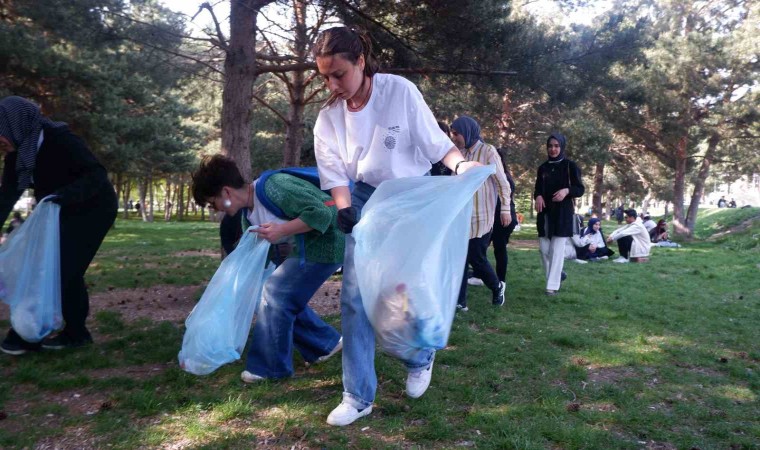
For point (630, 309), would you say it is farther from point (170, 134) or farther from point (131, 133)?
point (170, 134)

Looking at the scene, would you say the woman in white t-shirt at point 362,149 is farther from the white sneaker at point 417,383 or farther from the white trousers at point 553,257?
the white trousers at point 553,257

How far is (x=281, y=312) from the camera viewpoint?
328 centimetres

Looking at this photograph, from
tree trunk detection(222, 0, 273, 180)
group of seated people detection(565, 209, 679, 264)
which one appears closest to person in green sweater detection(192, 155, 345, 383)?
tree trunk detection(222, 0, 273, 180)

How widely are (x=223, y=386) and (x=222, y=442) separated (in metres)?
0.77

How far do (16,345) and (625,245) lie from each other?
10601 millimetres

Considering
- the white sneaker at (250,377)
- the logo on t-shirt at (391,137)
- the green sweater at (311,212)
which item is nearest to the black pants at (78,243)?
the white sneaker at (250,377)

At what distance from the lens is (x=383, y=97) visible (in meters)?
2.85

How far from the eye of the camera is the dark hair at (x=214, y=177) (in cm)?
326

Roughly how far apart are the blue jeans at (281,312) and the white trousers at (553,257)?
12.5ft

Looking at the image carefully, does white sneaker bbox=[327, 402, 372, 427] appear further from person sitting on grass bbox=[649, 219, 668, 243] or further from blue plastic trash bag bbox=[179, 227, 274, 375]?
person sitting on grass bbox=[649, 219, 668, 243]

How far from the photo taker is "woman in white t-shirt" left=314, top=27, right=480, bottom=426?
2.82m

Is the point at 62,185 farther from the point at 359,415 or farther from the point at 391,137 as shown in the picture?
the point at 359,415

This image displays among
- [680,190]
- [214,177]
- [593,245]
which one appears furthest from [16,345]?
[680,190]

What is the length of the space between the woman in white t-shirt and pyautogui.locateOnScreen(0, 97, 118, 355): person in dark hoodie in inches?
75.4
